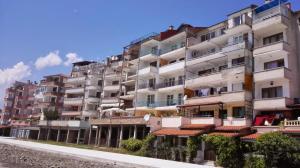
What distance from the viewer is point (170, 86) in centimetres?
5050

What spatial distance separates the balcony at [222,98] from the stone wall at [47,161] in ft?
55.3

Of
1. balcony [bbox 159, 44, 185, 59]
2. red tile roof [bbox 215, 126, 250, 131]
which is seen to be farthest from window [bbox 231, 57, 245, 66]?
balcony [bbox 159, 44, 185, 59]

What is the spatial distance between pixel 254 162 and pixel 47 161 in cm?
2159

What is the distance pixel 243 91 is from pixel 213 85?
755cm

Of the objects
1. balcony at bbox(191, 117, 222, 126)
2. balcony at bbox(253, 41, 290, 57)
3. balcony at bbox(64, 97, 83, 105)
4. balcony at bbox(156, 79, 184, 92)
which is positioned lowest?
balcony at bbox(191, 117, 222, 126)

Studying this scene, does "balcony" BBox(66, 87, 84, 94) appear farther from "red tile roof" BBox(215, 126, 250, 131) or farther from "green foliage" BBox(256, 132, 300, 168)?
"green foliage" BBox(256, 132, 300, 168)

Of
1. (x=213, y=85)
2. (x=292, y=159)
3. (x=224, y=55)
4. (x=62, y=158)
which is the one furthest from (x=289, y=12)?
(x=62, y=158)

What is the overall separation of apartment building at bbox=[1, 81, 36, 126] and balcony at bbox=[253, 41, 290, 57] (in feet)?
296

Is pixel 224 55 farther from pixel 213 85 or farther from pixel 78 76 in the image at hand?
pixel 78 76

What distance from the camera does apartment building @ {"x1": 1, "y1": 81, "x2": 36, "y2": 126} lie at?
10922 centimetres

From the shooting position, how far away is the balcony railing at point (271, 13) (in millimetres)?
35297

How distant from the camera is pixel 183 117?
132ft

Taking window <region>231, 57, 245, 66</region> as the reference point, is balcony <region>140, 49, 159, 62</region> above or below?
above

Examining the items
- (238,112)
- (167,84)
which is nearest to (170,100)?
(167,84)
